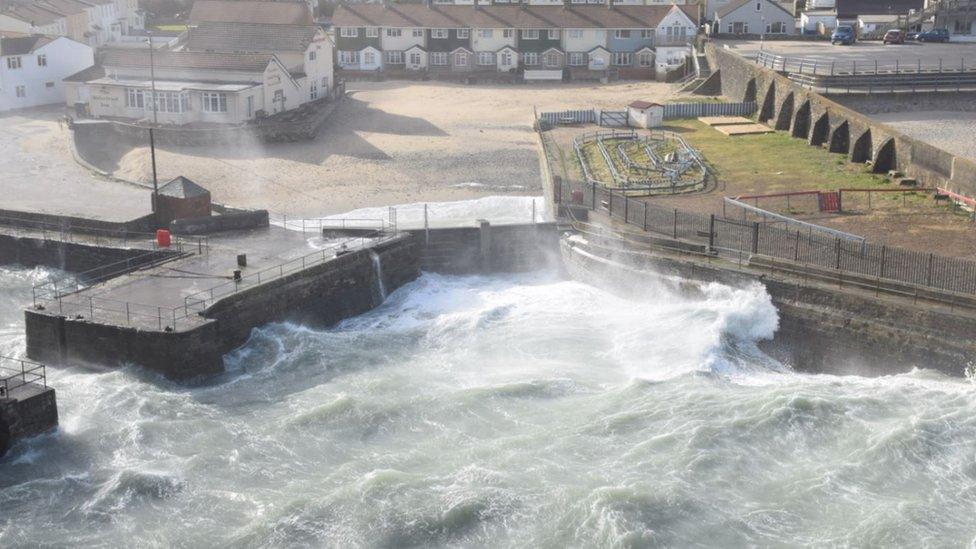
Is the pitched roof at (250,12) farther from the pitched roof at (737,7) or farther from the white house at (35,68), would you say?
the pitched roof at (737,7)

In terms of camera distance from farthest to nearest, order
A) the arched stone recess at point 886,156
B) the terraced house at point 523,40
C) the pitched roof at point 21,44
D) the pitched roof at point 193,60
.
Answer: the terraced house at point 523,40 → the pitched roof at point 21,44 → the pitched roof at point 193,60 → the arched stone recess at point 886,156

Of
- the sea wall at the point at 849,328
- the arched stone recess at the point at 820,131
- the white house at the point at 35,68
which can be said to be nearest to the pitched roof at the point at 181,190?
the sea wall at the point at 849,328

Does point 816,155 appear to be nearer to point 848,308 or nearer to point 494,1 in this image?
point 848,308

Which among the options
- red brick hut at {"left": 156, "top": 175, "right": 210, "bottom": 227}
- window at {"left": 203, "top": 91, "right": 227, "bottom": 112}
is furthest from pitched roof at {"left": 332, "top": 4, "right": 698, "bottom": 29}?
red brick hut at {"left": 156, "top": 175, "right": 210, "bottom": 227}

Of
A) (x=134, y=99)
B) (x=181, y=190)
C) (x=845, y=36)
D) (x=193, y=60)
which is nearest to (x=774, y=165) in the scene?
(x=181, y=190)

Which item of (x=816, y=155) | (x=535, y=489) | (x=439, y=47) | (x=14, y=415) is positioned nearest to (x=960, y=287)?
(x=535, y=489)

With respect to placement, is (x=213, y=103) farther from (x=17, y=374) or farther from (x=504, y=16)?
(x=17, y=374)

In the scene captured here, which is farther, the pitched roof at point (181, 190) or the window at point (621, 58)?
the window at point (621, 58)
